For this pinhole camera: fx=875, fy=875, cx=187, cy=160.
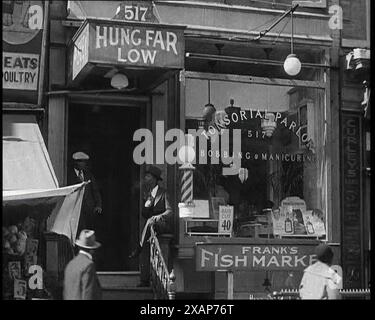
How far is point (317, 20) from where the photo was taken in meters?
13.8

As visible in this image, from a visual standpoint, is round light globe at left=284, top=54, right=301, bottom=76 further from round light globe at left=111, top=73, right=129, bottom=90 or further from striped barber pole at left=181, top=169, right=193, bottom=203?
round light globe at left=111, top=73, right=129, bottom=90

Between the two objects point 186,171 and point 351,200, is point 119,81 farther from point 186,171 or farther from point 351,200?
point 351,200

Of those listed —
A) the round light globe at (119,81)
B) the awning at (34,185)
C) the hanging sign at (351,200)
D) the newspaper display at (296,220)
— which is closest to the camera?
the awning at (34,185)

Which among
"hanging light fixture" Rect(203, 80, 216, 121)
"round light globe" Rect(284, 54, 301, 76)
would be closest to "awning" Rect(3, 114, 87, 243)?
"hanging light fixture" Rect(203, 80, 216, 121)

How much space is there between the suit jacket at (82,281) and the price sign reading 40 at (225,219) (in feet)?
11.4

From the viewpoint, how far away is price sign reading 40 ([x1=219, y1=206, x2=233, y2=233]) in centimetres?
1316

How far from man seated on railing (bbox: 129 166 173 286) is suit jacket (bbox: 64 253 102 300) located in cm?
243

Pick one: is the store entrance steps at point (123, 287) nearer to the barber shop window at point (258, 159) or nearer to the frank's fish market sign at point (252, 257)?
the frank's fish market sign at point (252, 257)

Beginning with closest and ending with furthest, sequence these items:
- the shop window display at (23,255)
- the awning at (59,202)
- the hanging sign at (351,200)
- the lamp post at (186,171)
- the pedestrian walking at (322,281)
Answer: the pedestrian walking at (322,281)
the awning at (59,202)
the shop window display at (23,255)
the lamp post at (186,171)
the hanging sign at (351,200)

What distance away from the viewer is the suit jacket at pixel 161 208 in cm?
1254

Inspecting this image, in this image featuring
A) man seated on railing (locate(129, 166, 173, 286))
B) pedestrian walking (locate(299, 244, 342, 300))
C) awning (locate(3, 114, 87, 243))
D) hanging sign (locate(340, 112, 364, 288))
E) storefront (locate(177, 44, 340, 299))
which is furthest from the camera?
hanging sign (locate(340, 112, 364, 288))

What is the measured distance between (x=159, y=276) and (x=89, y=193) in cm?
163

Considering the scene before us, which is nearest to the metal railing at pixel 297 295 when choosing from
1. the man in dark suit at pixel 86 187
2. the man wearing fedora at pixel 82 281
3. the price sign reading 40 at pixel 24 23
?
the man wearing fedora at pixel 82 281

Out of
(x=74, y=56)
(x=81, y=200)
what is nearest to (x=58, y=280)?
(x=81, y=200)
